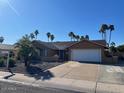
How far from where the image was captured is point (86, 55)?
2686 centimetres

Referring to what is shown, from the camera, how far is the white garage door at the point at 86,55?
85.7 ft

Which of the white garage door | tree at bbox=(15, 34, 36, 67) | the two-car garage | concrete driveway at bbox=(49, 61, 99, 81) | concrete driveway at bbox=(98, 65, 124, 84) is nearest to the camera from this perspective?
concrete driveway at bbox=(98, 65, 124, 84)

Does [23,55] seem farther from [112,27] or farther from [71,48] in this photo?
[112,27]

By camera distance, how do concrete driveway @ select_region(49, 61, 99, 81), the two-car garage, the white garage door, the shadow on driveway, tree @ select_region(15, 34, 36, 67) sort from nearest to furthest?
the shadow on driveway
concrete driveway @ select_region(49, 61, 99, 81)
tree @ select_region(15, 34, 36, 67)
the two-car garage
the white garage door

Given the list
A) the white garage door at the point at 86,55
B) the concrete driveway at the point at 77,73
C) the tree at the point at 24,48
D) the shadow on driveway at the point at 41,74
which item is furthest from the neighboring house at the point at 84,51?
the shadow on driveway at the point at 41,74

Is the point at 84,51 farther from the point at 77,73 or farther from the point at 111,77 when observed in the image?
the point at 111,77

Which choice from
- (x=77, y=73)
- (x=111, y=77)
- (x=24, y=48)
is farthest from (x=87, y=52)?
(x=111, y=77)

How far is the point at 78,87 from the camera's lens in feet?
31.8

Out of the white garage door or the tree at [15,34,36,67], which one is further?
the white garage door

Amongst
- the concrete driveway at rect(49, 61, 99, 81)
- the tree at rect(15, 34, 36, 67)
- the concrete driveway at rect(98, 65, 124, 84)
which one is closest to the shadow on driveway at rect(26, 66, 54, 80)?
the concrete driveway at rect(49, 61, 99, 81)

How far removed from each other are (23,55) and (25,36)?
7.72 ft

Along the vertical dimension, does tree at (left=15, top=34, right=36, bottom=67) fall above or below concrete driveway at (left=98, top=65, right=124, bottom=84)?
above

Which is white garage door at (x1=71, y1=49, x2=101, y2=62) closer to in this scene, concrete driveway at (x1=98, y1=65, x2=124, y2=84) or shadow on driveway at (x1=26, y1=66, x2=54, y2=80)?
concrete driveway at (x1=98, y1=65, x2=124, y2=84)

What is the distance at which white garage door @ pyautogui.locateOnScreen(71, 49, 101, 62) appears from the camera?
26.1m
